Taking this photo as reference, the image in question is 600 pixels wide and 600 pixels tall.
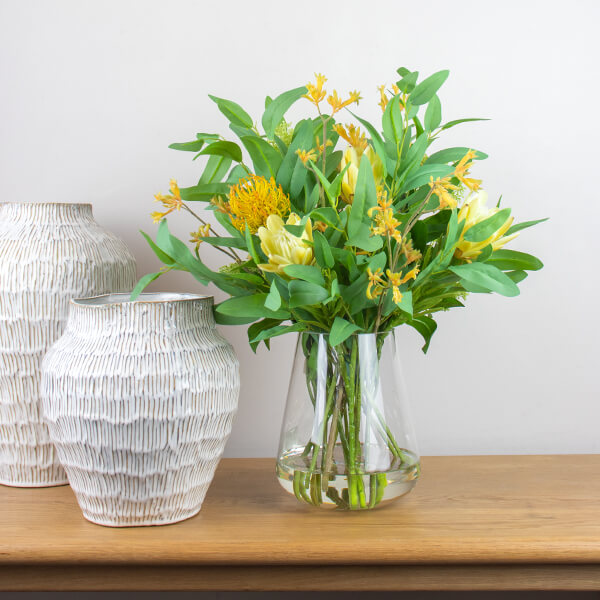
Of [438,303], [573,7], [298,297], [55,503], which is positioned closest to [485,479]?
[438,303]

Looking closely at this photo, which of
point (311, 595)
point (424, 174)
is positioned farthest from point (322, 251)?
point (311, 595)

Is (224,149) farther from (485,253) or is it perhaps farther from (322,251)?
(485,253)

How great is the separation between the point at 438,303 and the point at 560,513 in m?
0.27

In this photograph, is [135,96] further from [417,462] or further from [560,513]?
[560,513]

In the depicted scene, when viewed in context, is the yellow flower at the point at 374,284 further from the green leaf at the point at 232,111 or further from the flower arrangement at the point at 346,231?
the green leaf at the point at 232,111

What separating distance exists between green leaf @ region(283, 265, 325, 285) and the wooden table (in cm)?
26

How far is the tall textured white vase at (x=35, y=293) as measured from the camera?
2.67 ft

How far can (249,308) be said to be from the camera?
2.35ft

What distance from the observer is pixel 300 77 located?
3.24 feet

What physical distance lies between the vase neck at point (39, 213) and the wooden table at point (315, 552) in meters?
0.35

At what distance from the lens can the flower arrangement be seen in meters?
0.66

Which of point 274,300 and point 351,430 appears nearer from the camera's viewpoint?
point 274,300

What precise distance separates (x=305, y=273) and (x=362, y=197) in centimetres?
9

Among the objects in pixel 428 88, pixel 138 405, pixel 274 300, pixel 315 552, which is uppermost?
pixel 428 88
